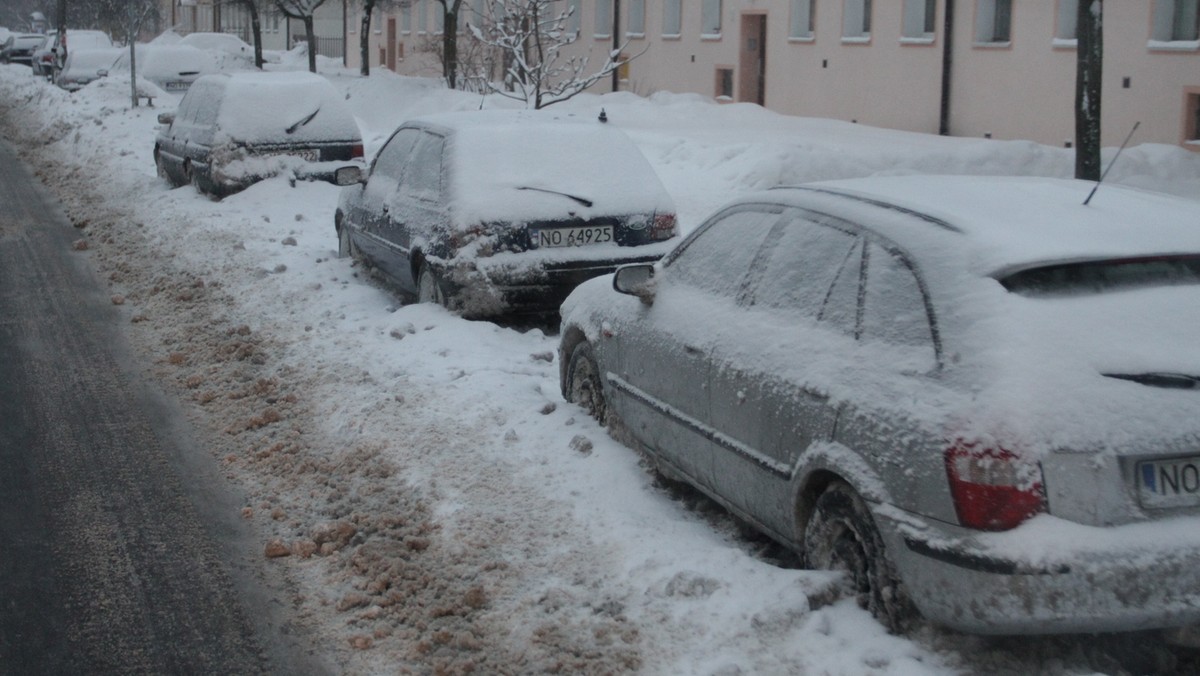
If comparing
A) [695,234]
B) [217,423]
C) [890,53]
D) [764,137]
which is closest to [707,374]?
[695,234]

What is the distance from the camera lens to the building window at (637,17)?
1467 inches

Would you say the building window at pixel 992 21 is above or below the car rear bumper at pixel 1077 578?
above

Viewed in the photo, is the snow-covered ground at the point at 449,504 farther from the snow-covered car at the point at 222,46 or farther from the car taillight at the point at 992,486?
the snow-covered car at the point at 222,46

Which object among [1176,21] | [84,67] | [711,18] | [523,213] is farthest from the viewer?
[84,67]

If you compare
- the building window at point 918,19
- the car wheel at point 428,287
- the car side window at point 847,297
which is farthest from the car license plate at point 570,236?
the building window at point 918,19

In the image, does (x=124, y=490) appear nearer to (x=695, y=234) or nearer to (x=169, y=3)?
(x=695, y=234)

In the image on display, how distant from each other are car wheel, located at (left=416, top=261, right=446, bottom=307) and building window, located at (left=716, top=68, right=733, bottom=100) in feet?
79.9

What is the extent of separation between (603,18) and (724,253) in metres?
34.4

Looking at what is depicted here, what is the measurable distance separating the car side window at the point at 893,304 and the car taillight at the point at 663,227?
15.8ft

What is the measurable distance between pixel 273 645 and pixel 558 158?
533 cm

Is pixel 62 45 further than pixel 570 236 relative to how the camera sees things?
Yes

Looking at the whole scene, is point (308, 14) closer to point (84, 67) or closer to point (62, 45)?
point (84, 67)

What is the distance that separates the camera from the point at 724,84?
33781 mm

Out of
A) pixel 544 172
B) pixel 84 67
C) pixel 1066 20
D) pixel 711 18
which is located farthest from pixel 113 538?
pixel 84 67
